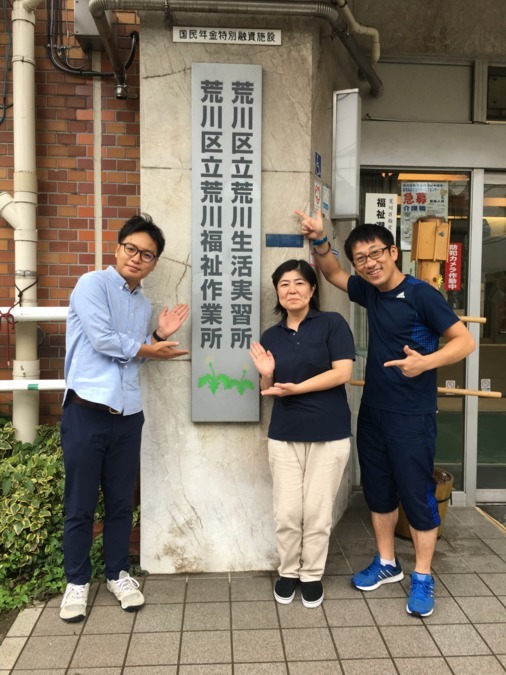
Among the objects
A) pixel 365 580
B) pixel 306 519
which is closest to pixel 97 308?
pixel 306 519

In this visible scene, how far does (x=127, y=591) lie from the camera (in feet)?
10.3

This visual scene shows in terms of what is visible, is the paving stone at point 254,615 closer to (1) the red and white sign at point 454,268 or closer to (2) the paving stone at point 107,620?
(2) the paving stone at point 107,620

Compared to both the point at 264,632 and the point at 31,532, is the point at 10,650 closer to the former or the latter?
the point at 31,532

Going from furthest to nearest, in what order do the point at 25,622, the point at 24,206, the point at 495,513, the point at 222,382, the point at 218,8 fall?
the point at 495,513 → the point at 24,206 → the point at 222,382 → the point at 218,8 → the point at 25,622

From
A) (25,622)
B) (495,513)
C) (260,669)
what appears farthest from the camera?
(495,513)

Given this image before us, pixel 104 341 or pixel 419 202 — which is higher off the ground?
pixel 419 202

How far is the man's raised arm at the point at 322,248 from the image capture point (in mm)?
3403

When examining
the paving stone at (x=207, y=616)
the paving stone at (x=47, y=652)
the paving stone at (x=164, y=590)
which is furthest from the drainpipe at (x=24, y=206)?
the paving stone at (x=207, y=616)

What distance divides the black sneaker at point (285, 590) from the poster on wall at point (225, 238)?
3.12ft

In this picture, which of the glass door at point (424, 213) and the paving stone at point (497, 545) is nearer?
the paving stone at point (497, 545)

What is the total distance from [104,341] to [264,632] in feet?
5.65

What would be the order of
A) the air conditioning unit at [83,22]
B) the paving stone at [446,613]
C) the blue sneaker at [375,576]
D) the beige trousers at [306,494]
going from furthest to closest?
the air conditioning unit at [83,22] → the blue sneaker at [375,576] → the beige trousers at [306,494] → the paving stone at [446,613]

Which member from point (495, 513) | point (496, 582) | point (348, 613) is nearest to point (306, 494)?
point (348, 613)

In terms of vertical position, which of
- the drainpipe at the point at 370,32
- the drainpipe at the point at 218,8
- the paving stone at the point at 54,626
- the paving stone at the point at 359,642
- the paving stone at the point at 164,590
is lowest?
the paving stone at the point at 54,626
